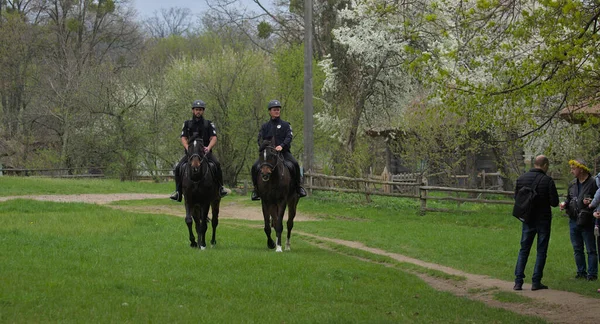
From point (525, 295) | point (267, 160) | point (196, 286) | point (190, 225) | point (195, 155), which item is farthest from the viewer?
point (190, 225)

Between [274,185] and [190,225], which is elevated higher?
[274,185]

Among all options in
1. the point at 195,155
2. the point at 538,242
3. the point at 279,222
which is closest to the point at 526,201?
the point at 538,242

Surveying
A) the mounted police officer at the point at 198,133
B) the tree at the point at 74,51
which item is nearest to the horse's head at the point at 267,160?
the mounted police officer at the point at 198,133

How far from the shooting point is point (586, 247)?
14414 mm

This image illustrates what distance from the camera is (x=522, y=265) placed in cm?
1311

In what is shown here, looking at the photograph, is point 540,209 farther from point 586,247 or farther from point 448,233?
point 448,233

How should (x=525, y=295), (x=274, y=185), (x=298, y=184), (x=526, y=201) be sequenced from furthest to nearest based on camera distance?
(x=298, y=184), (x=274, y=185), (x=526, y=201), (x=525, y=295)

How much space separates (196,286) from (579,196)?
23.6 ft

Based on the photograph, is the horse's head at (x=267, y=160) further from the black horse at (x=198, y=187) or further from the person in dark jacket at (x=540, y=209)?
the person in dark jacket at (x=540, y=209)

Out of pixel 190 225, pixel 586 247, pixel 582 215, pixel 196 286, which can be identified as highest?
pixel 582 215

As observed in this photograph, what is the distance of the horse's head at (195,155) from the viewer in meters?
16.0

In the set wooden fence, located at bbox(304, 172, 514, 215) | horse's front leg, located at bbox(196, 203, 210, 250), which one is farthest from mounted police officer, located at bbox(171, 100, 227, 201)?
wooden fence, located at bbox(304, 172, 514, 215)

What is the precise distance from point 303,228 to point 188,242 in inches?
280

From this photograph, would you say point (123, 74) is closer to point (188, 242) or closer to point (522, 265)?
point (188, 242)
